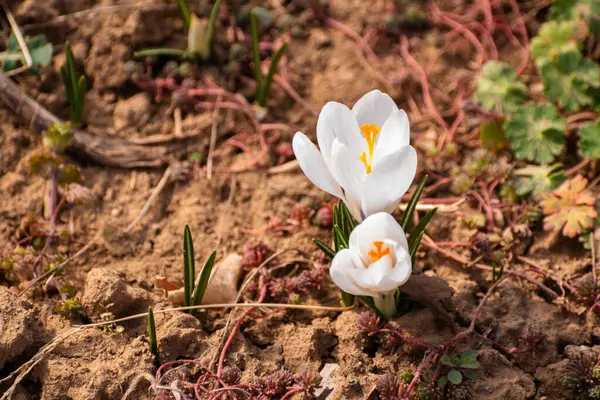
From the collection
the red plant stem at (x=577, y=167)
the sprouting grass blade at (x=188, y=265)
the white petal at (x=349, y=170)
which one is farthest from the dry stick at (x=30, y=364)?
the red plant stem at (x=577, y=167)

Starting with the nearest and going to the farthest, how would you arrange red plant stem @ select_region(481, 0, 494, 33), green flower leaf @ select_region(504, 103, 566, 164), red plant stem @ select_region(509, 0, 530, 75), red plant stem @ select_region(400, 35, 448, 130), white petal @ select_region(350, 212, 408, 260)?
1. white petal @ select_region(350, 212, 408, 260)
2. green flower leaf @ select_region(504, 103, 566, 164)
3. red plant stem @ select_region(400, 35, 448, 130)
4. red plant stem @ select_region(509, 0, 530, 75)
5. red plant stem @ select_region(481, 0, 494, 33)

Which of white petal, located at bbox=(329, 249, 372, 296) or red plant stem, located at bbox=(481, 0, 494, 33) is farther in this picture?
red plant stem, located at bbox=(481, 0, 494, 33)

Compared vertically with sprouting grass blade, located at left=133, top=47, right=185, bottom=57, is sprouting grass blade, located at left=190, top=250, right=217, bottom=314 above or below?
below

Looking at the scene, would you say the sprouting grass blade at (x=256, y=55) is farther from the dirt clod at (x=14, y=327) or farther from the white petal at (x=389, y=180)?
the dirt clod at (x=14, y=327)

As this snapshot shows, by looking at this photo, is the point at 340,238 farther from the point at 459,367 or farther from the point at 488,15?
the point at 488,15

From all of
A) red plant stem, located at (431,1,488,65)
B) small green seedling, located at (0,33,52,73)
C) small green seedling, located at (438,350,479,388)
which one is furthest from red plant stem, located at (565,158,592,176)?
small green seedling, located at (0,33,52,73)

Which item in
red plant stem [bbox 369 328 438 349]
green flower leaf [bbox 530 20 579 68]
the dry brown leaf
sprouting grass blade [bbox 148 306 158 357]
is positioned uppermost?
green flower leaf [bbox 530 20 579 68]

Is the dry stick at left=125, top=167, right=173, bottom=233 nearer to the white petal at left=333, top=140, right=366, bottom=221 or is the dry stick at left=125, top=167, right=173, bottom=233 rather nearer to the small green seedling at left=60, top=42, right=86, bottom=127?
the small green seedling at left=60, top=42, right=86, bottom=127

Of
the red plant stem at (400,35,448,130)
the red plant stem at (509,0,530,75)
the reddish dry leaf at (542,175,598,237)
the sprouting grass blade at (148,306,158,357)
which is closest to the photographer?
the sprouting grass blade at (148,306,158,357)
